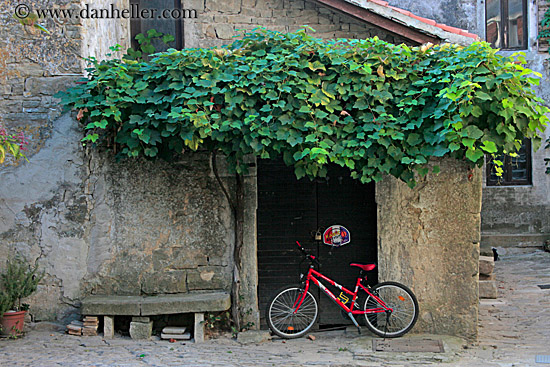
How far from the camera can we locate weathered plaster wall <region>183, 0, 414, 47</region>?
7.31 meters

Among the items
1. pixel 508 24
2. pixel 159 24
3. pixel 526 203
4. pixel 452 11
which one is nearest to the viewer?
pixel 159 24

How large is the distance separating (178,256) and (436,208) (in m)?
2.99

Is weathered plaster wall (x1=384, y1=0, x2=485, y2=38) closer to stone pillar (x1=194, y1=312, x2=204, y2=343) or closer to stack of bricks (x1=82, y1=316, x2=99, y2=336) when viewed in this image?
stone pillar (x1=194, y1=312, x2=204, y2=343)

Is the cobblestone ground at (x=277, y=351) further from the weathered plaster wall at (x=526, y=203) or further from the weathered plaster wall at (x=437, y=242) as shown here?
the weathered plaster wall at (x=526, y=203)

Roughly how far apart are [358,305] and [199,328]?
5.90 ft

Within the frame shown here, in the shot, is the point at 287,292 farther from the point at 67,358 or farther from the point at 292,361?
the point at 67,358

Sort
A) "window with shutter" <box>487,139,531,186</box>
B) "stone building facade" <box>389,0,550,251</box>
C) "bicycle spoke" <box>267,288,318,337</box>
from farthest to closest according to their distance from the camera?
"window with shutter" <box>487,139,531,186</box>
"stone building facade" <box>389,0,550,251</box>
"bicycle spoke" <box>267,288,318,337</box>

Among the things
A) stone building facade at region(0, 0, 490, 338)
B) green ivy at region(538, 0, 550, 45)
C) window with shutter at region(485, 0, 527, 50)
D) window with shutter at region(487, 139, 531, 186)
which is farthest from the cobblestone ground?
window with shutter at region(485, 0, 527, 50)

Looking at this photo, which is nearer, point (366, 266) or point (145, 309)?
point (145, 309)

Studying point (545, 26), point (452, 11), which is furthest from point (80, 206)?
point (545, 26)

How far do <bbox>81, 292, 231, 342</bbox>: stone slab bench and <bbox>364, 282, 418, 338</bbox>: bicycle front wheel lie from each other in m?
1.65

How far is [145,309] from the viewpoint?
5941 mm

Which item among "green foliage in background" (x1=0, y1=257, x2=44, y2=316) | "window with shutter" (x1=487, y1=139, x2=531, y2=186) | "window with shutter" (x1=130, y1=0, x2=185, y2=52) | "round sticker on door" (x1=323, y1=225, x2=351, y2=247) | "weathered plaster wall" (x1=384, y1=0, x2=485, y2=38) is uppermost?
"weathered plaster wall" (x1=384, y1=0, x2=485, y2=38)

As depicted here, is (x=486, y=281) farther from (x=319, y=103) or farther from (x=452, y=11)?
(x=452, y=11)
